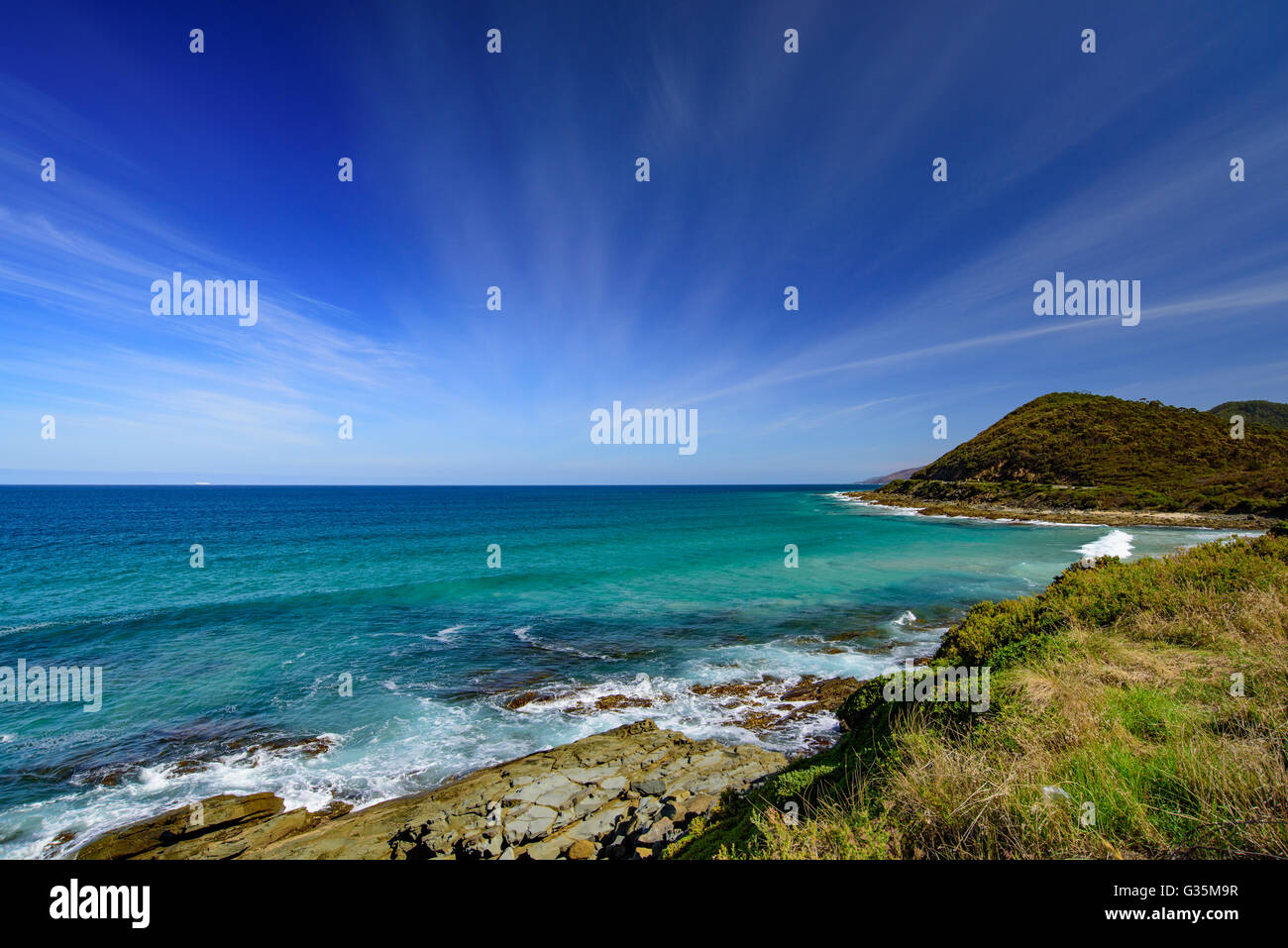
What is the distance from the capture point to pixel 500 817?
29.0ft

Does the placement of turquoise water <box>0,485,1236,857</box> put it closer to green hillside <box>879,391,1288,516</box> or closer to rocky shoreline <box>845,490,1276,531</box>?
rocky shoreline <box>845,490,1276,531</box>

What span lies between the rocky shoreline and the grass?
58.7 m

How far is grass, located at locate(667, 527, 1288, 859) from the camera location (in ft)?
12.2

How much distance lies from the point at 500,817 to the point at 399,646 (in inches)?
526

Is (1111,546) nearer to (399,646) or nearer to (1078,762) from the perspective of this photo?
(1078,762)

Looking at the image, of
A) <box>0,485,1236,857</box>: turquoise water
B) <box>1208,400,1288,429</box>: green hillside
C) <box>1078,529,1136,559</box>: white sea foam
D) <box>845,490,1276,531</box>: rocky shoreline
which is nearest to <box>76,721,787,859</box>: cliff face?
<box>0,485,1236,857</box>: turquoise water

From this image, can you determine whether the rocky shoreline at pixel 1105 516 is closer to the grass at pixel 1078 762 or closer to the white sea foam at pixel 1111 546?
the white sea foam at pixel 1111 546

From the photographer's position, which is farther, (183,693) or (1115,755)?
(183,693)

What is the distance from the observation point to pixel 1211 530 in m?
46.2

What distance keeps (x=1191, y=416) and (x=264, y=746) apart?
148 meters

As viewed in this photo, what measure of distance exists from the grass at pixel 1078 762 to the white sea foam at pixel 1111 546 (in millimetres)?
32810

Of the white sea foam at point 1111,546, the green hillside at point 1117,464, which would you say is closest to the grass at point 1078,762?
the white sea foam at point 1111,546
